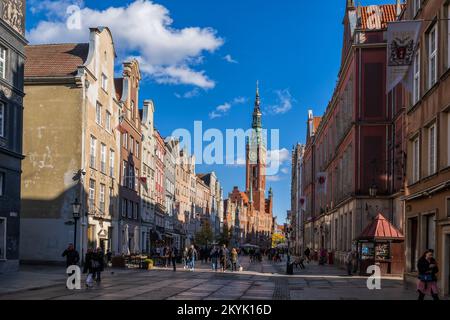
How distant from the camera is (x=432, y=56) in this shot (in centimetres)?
2431

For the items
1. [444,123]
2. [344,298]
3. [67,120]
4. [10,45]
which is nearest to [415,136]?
[444,123]

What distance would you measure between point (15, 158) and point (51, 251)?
1169 cm

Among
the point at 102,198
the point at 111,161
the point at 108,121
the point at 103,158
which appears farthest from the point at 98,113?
the point at 102,198

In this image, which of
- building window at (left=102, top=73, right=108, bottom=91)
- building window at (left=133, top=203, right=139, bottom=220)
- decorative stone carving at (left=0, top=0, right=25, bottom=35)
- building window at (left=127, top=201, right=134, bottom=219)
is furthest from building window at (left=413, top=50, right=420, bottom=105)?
building window at (left=133, top=203, right=139, bottom=220)

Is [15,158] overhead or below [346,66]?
below

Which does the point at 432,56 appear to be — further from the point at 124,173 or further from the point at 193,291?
the point at 124,173

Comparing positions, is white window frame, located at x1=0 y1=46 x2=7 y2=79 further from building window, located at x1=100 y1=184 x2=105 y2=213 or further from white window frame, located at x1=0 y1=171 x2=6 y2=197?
building window, located at x1=100 y1=184 x2=105 y2=213

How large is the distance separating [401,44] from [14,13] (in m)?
Answer: 20.9

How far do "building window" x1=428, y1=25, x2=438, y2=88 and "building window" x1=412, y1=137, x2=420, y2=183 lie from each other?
120 inches

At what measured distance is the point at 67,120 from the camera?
4338cm

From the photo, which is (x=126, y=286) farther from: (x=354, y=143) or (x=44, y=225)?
(x=354, y=143)

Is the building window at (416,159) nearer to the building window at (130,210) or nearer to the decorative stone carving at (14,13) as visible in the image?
the decorative stone carving at (14,13)

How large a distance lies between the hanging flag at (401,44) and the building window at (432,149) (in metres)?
3.70

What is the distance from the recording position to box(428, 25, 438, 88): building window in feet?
78.0
